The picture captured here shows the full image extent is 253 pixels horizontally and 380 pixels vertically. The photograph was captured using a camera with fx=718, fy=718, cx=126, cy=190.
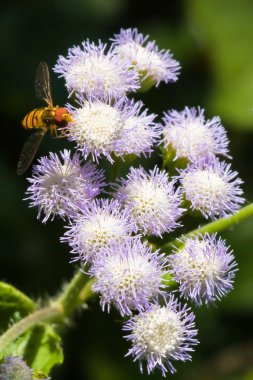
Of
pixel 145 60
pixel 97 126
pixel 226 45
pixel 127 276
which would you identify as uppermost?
pixel 226 45

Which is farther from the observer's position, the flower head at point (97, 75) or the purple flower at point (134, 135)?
the flower head at point (97, 75)

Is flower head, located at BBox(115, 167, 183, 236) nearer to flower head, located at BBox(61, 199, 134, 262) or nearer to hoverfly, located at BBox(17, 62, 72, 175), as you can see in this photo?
flower head, located at BBox(61, 199, 134, 262)

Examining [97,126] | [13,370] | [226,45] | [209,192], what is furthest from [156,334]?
[226,45]

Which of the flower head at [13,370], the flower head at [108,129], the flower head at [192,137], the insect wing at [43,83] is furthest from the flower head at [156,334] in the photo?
the insect wing at [43,83]

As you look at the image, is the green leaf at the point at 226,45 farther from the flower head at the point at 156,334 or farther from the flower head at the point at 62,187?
the flower head at the point at 156,334

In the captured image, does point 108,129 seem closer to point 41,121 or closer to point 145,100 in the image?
point 41,121

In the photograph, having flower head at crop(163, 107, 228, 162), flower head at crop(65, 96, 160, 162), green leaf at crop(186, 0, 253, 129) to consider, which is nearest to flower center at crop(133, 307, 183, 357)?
flower head at crop(65, 96, 160, 162)

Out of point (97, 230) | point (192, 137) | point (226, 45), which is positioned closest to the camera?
point (97, 230)
